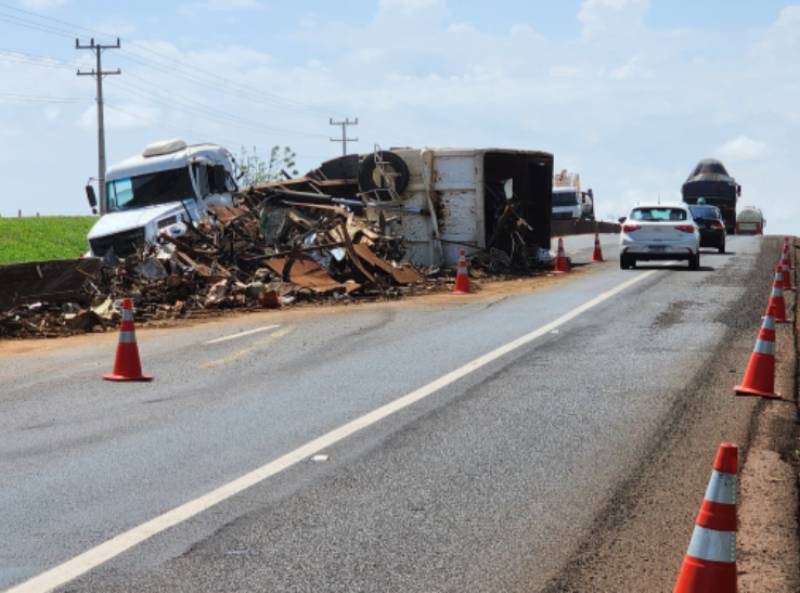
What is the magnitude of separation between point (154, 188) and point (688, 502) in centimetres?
1960

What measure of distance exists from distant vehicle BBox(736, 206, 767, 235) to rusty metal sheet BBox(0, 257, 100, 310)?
61.4 metres

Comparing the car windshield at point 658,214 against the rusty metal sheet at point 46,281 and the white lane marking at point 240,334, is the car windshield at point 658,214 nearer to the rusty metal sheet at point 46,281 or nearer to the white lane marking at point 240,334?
the rusty metal sheet at point 46,281

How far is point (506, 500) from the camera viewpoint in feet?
25.3

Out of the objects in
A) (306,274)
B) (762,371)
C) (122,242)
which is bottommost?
(762,371)

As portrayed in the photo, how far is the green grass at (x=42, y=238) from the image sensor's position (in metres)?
61.0

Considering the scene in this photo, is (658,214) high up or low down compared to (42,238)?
up

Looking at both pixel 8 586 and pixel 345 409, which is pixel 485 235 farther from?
pixel 8 586

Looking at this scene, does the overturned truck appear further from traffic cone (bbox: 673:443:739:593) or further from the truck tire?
traffic cone (bbox: 673:443:739:593)

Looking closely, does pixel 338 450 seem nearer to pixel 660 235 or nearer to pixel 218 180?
pixel 218 180

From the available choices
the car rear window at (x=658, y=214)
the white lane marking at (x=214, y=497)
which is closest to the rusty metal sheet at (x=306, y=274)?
the car rear window at (x=658, y=214)

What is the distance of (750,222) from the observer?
7762cm

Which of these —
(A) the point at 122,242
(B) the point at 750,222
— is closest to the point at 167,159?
(A) the point at 122,242

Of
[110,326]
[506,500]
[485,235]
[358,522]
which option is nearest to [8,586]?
[358,522]

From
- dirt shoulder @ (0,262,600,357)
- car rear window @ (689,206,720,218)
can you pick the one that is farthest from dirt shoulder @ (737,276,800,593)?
car rear window @ (689,206,720,218)
